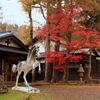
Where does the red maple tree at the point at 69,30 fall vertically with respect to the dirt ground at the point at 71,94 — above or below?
above

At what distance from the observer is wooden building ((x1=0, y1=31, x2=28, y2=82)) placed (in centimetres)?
1542

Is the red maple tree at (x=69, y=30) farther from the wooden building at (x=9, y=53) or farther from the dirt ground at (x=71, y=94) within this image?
the dirt ground at (x=71, y=94)

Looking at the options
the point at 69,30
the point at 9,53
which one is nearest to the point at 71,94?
the point at 69,30

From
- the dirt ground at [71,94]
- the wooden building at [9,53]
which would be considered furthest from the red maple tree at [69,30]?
the dirt ground at [71,94]

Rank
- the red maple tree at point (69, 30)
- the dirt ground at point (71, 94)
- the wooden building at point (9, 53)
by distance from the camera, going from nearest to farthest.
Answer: the dirt ground at point (71, 94)
the red maple tree at point (69, 30)
the wooden building at point (9, 53)

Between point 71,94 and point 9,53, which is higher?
point 9,53

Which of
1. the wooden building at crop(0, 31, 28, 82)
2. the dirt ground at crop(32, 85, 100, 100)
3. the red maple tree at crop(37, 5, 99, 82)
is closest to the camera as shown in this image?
the dirt ground at crop(32, 85, 100, 100)

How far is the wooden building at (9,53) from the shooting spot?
607 inches

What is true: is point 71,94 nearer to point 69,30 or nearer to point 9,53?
point 69,30

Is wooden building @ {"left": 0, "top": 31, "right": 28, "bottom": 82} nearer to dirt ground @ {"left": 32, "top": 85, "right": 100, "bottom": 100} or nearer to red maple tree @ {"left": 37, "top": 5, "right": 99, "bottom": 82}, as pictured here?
red maple tree @ {"left": 37, "top": 5, "right": 99, "bottom": 82}

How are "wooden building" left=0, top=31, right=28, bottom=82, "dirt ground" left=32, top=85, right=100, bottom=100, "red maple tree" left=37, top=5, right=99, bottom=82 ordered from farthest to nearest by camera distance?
"wooden building" left=0, top=31, right=28, bottom=82 < "red maple tree" left=37, top=5, right=99, bottom=82 < "dirt ground" left=32, top=85, right=100, bottom=100

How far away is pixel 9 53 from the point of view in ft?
53.1

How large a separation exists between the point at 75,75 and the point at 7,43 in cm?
981

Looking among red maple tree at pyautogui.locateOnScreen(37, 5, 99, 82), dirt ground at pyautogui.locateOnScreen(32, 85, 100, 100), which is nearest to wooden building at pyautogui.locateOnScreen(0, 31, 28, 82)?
red maple tree at pyautogui.locateOnScreen(37, 5, 99, 82)
